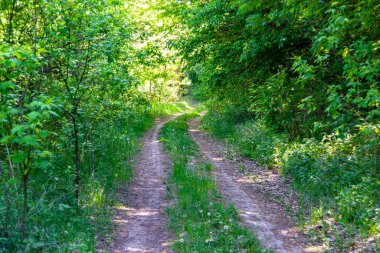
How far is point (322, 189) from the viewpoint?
7.89 metres

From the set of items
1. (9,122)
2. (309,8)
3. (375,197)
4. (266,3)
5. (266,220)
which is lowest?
(266,220)

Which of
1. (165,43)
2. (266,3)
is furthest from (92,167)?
(165,43)

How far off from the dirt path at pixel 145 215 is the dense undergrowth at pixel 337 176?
2648 millimetres

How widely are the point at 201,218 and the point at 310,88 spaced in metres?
5.69

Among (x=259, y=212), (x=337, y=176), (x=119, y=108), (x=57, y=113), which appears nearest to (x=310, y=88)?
(x=337, y=176)

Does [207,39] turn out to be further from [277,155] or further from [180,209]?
[180,209]

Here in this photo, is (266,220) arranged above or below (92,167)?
below

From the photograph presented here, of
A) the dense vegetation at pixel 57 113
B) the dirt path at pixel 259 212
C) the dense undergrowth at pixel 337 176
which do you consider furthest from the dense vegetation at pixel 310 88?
the dense vegetation at pixel 57 113

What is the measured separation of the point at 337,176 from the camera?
7875mm

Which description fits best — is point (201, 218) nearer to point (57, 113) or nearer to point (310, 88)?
point (57, 113)

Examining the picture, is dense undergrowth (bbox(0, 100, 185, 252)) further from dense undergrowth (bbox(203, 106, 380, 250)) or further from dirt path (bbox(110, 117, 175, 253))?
dense undergrowth (bbox(203, 106, 380, 250))

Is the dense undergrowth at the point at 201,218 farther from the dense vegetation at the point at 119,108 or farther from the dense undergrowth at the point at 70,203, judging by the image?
the dense undergrowth at the point at 70,203

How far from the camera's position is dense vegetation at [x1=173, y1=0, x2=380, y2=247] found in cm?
667

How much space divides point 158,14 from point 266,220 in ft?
39.6
